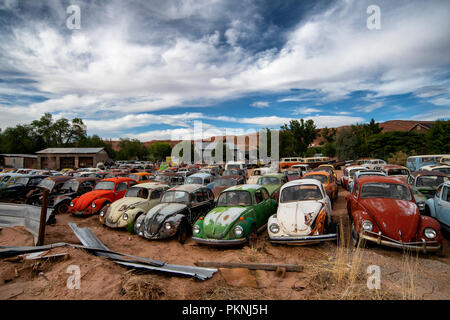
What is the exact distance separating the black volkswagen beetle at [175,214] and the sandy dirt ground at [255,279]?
125 cm

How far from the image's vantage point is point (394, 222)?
5484 mm

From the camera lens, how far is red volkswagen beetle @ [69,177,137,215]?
9.77 metres

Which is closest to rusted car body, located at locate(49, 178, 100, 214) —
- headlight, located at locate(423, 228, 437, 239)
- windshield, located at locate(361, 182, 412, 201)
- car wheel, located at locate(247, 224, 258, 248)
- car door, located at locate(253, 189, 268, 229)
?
car door, located at locate(253, 189, 268, 229)

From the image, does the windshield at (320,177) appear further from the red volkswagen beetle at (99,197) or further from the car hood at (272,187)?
the red volkswagen beetle at (99,197)

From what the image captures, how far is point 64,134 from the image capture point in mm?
68812

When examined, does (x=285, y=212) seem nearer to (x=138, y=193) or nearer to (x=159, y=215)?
(x=159, y=215)

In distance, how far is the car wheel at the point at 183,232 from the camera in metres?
7.10

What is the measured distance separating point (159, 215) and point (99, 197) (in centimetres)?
437

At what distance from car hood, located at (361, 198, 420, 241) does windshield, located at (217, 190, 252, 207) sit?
3.19 metres

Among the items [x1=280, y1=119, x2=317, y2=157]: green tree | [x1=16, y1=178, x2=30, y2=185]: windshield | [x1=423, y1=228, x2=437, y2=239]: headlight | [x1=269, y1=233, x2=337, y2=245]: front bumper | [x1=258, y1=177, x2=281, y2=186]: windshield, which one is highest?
[x1=280, y1=119, x2=317, y2=157]: green tree

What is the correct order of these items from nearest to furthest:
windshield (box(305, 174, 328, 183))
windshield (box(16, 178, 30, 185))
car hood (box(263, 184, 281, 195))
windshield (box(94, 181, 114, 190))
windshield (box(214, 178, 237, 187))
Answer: car hood (box(263, 184, 281, 195))
windshield (box(94, 181, 114, 190))
windshield (box(305, 174, 328, 183))
windshield (box(214, 178, 237, 187))
windshield (box(16, 178, 30, 185))

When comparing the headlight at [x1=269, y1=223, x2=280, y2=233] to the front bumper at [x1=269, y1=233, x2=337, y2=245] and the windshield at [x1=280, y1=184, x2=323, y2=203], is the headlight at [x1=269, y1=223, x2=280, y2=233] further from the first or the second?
the windshield at [x1=280, y1=184, x2=323, y2=203]
